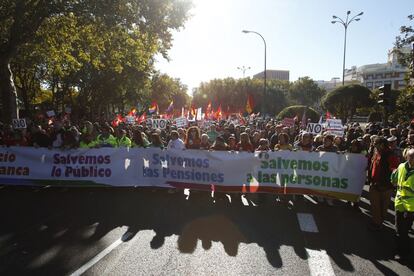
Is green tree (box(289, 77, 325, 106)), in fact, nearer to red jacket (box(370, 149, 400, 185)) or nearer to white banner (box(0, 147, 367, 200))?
white banner (box(0, 147, 367, 200))

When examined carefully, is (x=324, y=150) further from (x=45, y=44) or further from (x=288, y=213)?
(x=45, y=44)

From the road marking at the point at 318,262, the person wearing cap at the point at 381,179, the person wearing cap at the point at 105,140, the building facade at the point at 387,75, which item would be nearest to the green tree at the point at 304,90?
the building facade at the point at 387,75

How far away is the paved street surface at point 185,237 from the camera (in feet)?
18.2

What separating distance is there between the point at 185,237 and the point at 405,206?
3.30 metres

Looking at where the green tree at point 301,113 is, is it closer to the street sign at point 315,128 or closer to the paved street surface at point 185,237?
the street sign at point 315,128

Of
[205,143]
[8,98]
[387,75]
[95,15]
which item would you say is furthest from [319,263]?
[387,75]

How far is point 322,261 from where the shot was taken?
19.1ft

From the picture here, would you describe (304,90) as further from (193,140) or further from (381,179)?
(381,179)

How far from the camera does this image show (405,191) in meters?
5.98

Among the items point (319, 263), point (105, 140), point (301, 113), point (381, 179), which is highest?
point (301, 113)

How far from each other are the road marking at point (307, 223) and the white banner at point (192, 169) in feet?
3.44

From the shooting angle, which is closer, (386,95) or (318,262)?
(318,262)

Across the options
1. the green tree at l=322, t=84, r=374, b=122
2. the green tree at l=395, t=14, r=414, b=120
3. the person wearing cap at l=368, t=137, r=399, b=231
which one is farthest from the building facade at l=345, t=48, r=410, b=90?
the person wearing cap at l=368, t=137, r=399, b=231

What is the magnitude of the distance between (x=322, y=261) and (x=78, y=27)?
1548 centimetres
